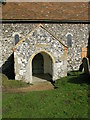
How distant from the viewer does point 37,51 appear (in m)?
17.7

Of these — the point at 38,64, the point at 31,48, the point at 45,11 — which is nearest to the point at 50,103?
the point at 31,48

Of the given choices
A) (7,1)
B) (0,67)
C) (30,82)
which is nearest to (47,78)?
(30,82)

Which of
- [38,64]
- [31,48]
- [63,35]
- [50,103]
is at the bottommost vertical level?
[50,103]

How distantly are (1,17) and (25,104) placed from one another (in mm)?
10774

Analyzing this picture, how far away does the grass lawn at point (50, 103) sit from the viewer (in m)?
10.5

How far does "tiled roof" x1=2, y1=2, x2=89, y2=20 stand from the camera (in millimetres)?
20117

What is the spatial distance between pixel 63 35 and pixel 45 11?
3.20 m

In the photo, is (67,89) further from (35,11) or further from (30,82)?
(35,11)

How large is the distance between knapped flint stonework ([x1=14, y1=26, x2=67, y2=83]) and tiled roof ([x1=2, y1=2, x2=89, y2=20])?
3133 mm

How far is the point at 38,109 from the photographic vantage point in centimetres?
1112

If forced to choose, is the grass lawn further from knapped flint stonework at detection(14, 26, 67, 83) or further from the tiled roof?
the tiled roof

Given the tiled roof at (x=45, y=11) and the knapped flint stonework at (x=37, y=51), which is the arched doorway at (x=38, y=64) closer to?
the knapped flint stonework at (x=37, y=51)

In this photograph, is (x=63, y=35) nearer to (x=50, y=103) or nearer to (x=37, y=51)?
(x=37, y=51)

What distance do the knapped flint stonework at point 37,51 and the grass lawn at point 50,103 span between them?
2963 mm
